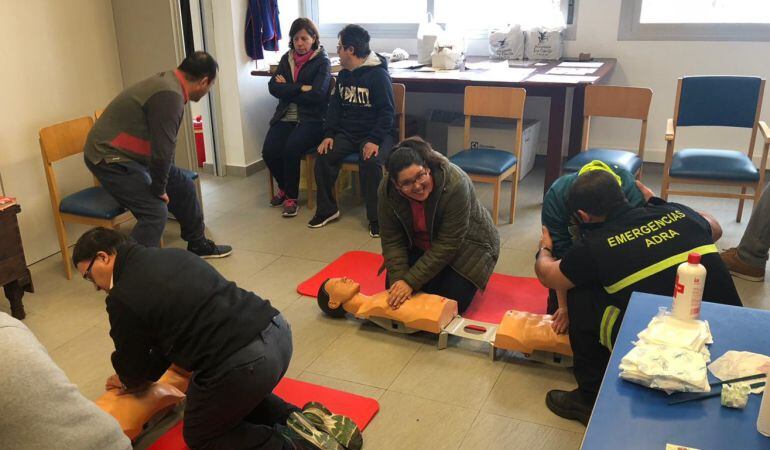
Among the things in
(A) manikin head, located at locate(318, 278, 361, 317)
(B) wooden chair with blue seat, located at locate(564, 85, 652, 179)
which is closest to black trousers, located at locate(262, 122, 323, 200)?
(A) manikin head, located at locate(318, 278, 361, 317)

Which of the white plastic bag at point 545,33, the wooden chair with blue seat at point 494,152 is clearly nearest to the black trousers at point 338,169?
the wooden chair with blue seat at point 494,152

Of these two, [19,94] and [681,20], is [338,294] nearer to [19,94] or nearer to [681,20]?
[19,94]

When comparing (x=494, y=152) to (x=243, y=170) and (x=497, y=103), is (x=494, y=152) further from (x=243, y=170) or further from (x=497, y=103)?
(x=243, y=170)

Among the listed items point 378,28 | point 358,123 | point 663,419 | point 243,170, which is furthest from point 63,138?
point 663,419

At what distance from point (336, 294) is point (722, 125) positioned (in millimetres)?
2582

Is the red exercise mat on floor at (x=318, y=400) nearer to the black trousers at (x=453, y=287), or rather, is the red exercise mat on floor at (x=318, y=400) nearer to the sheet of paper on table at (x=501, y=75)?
the black trousers at (x=453, y=287)

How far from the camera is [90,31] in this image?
3996 millimetres

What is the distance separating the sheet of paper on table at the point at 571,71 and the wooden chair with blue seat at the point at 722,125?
67cm

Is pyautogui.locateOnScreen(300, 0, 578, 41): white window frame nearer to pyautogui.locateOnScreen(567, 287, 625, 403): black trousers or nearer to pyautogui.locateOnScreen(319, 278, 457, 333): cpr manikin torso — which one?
pyautogui.locateOnScreen(319, 278, 457, 333): cpr manikin torso

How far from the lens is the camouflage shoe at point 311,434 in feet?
7.30

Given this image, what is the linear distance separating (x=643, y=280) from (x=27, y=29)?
3223 mm

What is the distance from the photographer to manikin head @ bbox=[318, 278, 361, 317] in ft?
10.2

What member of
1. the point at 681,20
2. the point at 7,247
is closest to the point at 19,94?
the point at 7,247

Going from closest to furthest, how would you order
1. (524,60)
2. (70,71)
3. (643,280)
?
(643,280) < (70,71) < (524,60)
